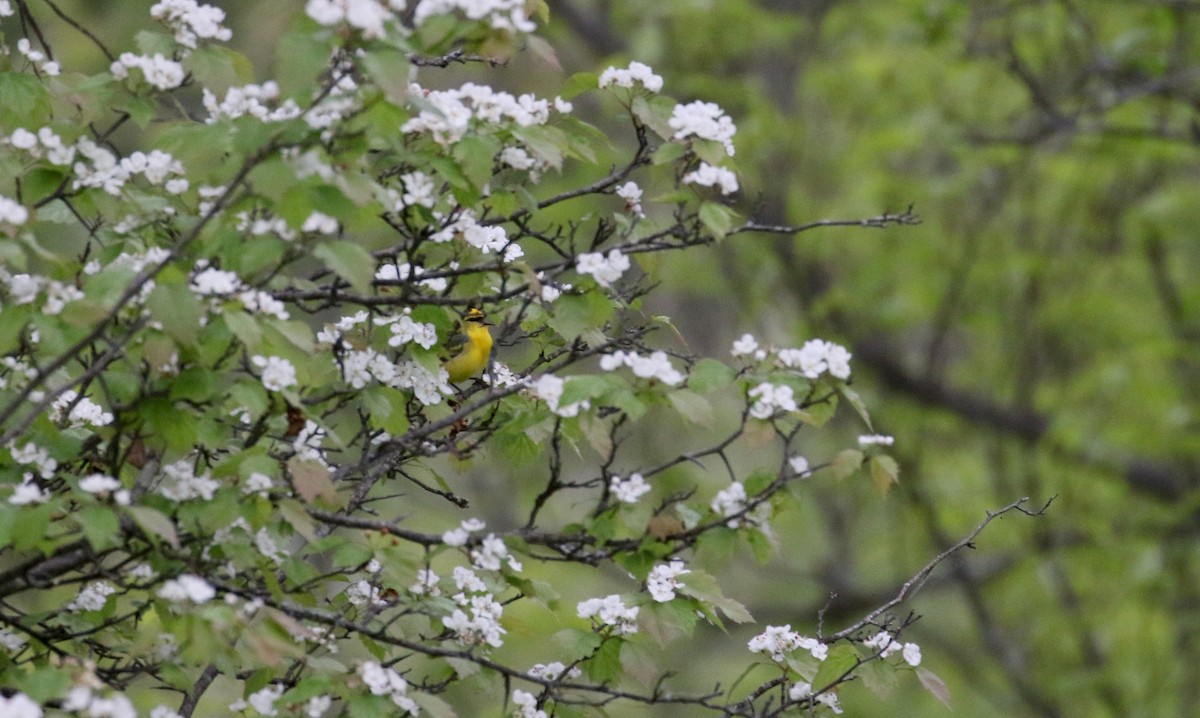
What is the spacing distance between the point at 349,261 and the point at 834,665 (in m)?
1.35

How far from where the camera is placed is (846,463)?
2.50m

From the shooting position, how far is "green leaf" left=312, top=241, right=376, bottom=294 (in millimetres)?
2355

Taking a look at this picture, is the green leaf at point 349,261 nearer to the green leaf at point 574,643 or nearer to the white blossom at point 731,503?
the white blossom at point 731,503

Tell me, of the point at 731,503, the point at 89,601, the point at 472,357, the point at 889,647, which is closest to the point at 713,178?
the point at 731,503

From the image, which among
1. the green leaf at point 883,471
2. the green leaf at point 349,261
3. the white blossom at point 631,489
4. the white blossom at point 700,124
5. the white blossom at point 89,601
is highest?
the white blossom at point 700,124

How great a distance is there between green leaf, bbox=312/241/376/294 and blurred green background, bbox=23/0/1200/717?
527 centimetres

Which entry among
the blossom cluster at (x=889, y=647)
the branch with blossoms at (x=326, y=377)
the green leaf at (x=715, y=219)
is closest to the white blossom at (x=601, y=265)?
the branch with blossoms at (x=326, y=377)

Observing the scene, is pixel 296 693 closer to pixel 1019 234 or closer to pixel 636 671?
pixel 636 671

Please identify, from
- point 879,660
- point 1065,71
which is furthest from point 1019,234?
point 879,660

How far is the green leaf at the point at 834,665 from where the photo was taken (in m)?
2.89

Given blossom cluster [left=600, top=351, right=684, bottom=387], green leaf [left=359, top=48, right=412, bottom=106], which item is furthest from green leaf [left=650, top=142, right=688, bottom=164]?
green leaf [left=359, top=48, right=412, bottom=106]

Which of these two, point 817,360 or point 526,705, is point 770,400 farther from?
point 526,705

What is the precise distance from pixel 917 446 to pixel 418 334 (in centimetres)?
673

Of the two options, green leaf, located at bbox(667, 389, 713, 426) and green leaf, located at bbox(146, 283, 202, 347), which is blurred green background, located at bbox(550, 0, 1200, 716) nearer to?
green leaf, located at bbox(667, 389, 713, 426)
